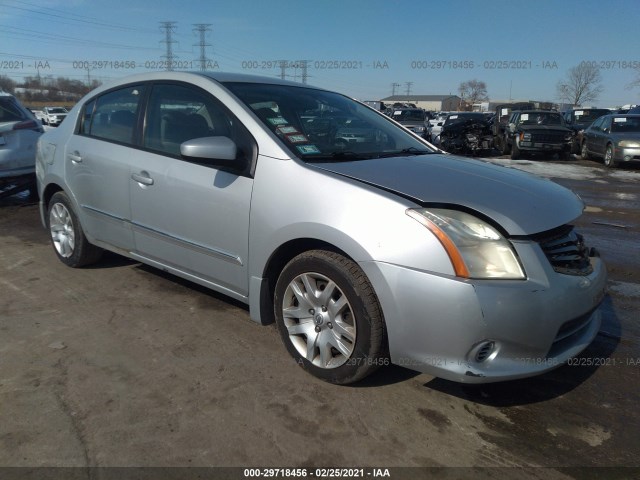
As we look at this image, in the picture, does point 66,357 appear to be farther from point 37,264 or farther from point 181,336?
point 37,264

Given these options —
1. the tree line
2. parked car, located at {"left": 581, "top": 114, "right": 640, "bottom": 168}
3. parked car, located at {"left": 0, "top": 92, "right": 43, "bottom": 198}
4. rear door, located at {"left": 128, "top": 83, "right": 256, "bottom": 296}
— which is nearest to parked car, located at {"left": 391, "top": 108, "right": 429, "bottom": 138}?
parked car, located at {"left": 581, "top": 114, "right": 640, "bottom": 168}

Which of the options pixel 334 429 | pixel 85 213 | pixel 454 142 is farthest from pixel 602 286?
pixel 454 142

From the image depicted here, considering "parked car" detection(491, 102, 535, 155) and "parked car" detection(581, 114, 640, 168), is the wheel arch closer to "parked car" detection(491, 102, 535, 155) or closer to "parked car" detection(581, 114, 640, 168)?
"parked car" detection(581, 114, 640, 168)

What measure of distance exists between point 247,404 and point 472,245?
1.40m

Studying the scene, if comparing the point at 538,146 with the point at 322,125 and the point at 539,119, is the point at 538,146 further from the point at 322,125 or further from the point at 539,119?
the point at 322,125

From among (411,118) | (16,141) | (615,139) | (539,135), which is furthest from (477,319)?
(411,118)

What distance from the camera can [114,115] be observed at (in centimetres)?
415

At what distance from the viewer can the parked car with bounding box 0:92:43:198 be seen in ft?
23.5

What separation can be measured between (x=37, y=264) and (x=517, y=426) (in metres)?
4.48

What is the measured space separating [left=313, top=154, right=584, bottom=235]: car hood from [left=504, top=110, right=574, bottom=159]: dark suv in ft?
49.3

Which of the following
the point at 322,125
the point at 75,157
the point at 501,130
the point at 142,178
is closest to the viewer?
the point at 322,125

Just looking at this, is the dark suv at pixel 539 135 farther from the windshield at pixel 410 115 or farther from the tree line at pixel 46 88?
the tree line at pixel 46 88

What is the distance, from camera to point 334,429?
2.48m

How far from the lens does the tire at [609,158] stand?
15070 millimetres
